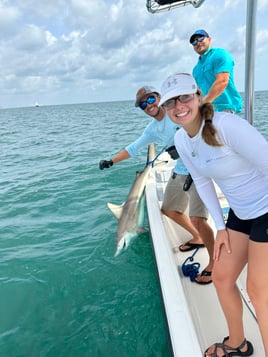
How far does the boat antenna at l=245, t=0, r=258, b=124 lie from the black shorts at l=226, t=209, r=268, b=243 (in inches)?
41.8

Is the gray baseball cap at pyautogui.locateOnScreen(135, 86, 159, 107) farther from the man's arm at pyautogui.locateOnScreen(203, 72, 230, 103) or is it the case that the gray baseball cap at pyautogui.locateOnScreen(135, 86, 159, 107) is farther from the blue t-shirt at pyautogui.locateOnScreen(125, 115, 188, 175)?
the man's arm at pyautogui.locateOnScreen(203, 72, 230, 103)

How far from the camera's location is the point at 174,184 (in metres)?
3.61

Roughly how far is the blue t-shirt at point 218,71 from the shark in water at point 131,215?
60.8 inches

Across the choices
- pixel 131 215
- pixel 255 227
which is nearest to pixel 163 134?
pixel 131 215

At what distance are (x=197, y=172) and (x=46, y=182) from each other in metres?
7.57

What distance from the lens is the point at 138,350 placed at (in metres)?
2.96

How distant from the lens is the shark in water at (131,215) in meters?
4.55

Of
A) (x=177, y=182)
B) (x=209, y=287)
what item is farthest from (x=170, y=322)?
(x=177, y=182)

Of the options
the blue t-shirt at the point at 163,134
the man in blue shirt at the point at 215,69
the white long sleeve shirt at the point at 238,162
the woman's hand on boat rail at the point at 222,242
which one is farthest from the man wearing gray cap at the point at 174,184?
the white long sleeve shirt at the point at 238,162

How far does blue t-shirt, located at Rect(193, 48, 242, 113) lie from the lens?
3.43 m

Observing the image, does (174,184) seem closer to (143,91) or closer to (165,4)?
Result: (143,91)

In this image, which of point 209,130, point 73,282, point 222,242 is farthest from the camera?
point 73,282

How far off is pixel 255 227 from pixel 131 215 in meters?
3.08

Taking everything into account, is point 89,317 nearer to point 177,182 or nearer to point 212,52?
point 177,182
